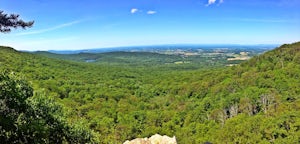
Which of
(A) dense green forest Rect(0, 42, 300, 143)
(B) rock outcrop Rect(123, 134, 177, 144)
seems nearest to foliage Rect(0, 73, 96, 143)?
(A) dense green forest Rect(0, 42, 300, 143)

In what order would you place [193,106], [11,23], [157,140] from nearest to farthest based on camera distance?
[11,23]
[157,140]
[193,106]

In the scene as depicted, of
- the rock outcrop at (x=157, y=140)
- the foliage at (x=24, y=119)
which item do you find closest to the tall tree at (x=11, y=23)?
the foliage at (x=24, y=119)

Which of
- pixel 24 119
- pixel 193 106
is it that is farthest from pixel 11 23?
pixel 193 106

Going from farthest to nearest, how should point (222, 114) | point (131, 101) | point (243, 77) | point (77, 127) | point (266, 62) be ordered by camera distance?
point (266, 62), point (243, 77), point (131, 101), point (222, 114), point (77, 127)

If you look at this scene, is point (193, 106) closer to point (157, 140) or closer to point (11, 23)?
point (157, 140)

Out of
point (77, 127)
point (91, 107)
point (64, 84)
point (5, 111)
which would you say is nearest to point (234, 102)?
point (91, 107)

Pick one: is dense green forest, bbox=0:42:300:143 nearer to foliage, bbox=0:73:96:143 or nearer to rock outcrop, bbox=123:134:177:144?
foliage, bbox=0:73:96:143

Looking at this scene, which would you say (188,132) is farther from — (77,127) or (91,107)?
(77,127)

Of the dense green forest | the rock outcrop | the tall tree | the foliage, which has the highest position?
the tall tree
